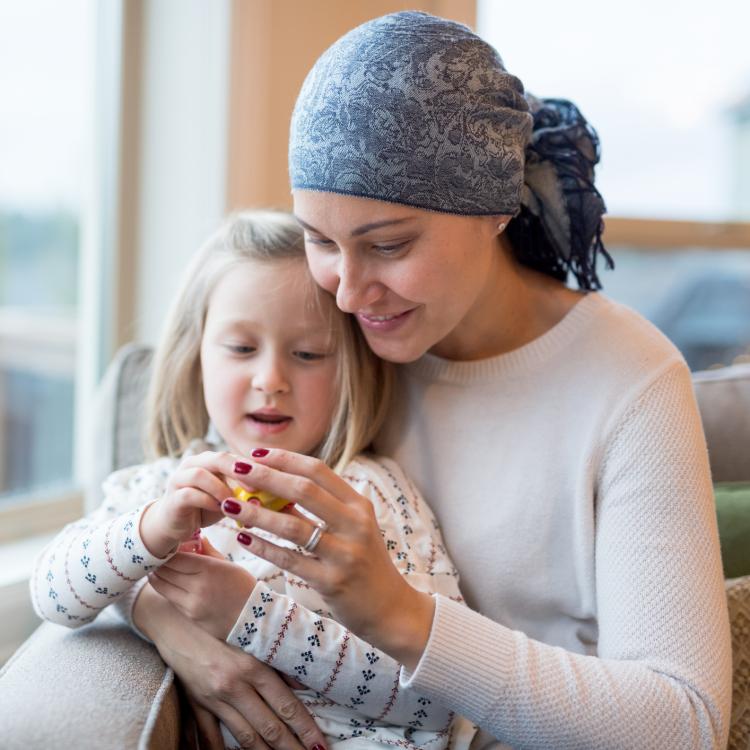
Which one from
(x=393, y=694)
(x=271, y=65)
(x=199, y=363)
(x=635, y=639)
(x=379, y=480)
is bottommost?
(x=393, y=694)

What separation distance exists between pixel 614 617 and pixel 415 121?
67 cm

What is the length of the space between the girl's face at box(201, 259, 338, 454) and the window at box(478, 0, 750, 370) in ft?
4.14

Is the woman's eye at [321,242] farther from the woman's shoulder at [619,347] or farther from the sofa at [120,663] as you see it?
the sofa at [120,663]

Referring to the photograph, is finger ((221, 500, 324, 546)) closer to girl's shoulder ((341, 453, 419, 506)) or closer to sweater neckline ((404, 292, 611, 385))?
girl's shoulder ((341, 453, 419, 506))

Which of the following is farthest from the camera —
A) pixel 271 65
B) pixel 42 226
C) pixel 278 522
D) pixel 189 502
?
pixel 42 226

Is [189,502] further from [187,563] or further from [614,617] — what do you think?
[614,617]

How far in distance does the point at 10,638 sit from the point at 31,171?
104 cm

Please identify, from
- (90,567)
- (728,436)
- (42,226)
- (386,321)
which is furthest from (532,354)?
(42,226)

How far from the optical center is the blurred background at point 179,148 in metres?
2.11

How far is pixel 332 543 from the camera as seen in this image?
1001 mm

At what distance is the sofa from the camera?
105 cm

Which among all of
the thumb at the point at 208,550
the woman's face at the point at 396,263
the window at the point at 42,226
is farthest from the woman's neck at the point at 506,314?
the window at the point at 42,226

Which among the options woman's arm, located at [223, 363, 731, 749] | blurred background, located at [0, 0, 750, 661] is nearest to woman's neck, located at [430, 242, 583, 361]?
woman's arm, located at [223, 363, 731, 749]

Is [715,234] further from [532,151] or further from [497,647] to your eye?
[497,647]
